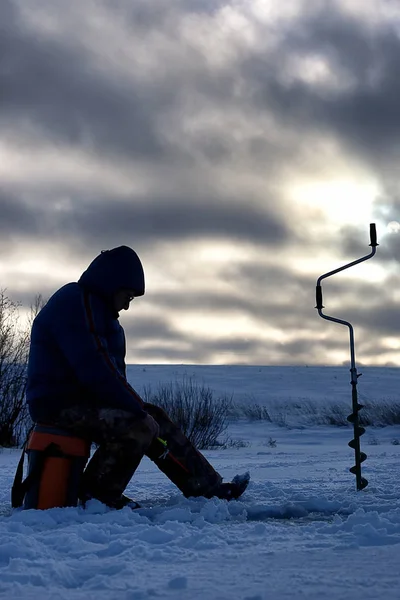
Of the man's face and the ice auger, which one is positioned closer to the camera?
the man's face

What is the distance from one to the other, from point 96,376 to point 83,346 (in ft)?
0.63

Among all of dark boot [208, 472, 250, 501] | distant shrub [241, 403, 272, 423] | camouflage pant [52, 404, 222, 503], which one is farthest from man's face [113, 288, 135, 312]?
distant shrub [241, 403, 272, 423]

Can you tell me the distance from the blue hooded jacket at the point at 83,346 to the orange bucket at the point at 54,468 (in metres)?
0.14

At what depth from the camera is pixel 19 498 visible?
470 cm

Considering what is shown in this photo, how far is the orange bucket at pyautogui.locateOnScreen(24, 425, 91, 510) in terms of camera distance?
14.9 ft

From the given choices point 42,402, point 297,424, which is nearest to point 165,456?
point 42,402

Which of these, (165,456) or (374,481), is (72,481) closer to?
(165,456)

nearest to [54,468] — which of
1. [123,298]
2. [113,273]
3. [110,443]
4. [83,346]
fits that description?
[110,443]

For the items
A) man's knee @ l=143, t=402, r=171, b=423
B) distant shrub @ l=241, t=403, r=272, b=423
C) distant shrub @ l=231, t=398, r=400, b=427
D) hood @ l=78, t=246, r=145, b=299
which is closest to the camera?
hood @ l=78, t=246, r=145, b=299

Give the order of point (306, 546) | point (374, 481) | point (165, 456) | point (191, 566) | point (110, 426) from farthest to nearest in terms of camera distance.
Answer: point (374, 481) < point (165, 456) < point (110, 426) < point (306, 546) < point (191, 566)

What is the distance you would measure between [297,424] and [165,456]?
18.7 m

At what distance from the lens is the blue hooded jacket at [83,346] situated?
4.52m

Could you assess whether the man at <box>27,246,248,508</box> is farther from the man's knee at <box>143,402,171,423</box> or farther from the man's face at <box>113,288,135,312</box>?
the man's knee at <box>143,402,171,423</box>

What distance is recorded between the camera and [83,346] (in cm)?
451
